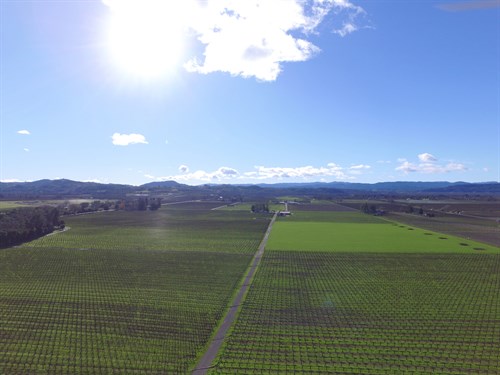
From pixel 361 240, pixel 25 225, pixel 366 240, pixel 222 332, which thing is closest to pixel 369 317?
pixel 222 332

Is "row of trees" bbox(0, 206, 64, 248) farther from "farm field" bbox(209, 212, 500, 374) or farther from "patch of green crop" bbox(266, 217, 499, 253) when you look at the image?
"farm field" bbox(209, 212, 500, 374)

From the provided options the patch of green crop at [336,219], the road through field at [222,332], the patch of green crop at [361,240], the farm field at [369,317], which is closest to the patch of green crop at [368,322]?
the farm field at [369,317]

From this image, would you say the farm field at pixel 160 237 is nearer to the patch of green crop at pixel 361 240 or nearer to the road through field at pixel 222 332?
the patch of green crop at pixel 361 240

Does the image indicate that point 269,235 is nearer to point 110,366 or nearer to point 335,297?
point 335,297

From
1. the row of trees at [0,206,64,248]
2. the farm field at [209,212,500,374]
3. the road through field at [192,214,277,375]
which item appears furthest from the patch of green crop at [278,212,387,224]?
the road through field at [192,214,277,375]

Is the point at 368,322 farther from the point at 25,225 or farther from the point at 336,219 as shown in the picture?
the point at 336,219

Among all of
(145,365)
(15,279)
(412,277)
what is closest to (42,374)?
(145,365)
